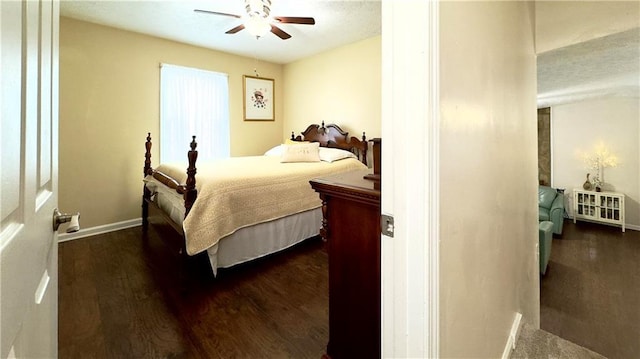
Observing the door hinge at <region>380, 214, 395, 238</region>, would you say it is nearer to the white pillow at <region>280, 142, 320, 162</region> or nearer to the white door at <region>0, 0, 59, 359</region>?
the white door at <region>0, 0, 59, 359</region>

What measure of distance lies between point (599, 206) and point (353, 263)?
6082 mm

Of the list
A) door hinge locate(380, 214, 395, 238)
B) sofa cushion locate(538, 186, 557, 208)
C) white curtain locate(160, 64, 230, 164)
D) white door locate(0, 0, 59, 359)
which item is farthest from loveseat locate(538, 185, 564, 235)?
white door locate(0, 0, 59, 359)

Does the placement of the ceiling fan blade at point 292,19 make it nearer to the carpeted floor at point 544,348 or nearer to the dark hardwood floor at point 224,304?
the dark hardwood floor at point 224,304

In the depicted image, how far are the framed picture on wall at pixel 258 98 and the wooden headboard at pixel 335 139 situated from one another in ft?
2.57

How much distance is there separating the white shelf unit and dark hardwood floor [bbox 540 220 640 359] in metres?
0.48

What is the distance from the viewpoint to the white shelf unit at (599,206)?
4844mm

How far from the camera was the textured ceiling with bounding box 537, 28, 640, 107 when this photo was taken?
175 cm

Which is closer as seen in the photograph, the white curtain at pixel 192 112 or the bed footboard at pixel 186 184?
the bed footboard at pixel 186 184

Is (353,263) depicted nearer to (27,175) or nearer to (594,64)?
(27,175)

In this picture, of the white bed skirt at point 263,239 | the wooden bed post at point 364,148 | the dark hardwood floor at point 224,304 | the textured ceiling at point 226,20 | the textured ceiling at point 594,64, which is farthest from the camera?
the wooden bed post at point 364,148

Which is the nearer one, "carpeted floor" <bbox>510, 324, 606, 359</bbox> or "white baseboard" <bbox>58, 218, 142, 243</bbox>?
"carpeted floor" <bbox>510, 324, 606, 359</bbox>

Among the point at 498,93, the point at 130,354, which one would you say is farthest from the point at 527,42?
the point at 130,354

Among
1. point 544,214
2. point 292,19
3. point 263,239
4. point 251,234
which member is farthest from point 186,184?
point 544,214

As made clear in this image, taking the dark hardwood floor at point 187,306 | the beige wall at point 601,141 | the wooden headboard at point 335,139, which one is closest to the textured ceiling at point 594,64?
the beige wall at point 601,141
